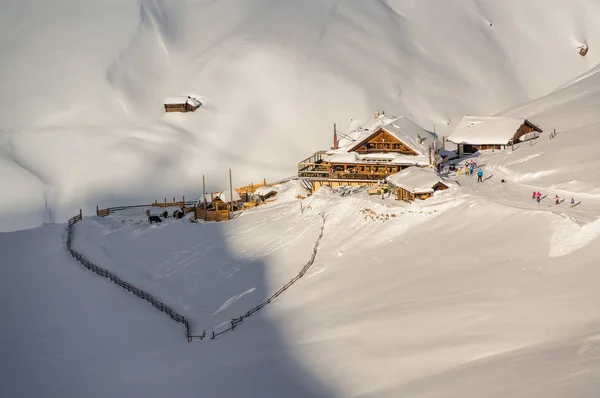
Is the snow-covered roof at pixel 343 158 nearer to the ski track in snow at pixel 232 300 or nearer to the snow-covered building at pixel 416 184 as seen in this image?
the snow-covered building at pixel 416 184

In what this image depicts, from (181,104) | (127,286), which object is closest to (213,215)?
(127,286)

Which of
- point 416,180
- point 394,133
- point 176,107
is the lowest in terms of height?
point 416,180

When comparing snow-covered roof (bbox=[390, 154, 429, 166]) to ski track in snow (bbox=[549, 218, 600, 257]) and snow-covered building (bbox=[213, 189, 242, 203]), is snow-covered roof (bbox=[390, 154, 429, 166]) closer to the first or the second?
snow-covered building (bbox=[213, 189, 242, 203])

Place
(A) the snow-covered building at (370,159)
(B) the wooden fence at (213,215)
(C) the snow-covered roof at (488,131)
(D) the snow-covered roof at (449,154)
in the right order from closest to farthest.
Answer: (B) the wooden fence at (213,215) → (A) the snow-covered building at (370,159) → (C) the snow-covered roof at (488,131) → (D) the snow-covered roof at (449,154)

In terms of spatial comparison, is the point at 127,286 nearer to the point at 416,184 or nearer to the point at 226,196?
the point at 226,196

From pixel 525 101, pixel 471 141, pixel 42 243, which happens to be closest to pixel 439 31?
pixel 525 101

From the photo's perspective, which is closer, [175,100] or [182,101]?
[182,101]

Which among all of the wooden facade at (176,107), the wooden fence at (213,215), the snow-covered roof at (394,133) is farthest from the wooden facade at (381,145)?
the wooden facade at (176,107)
